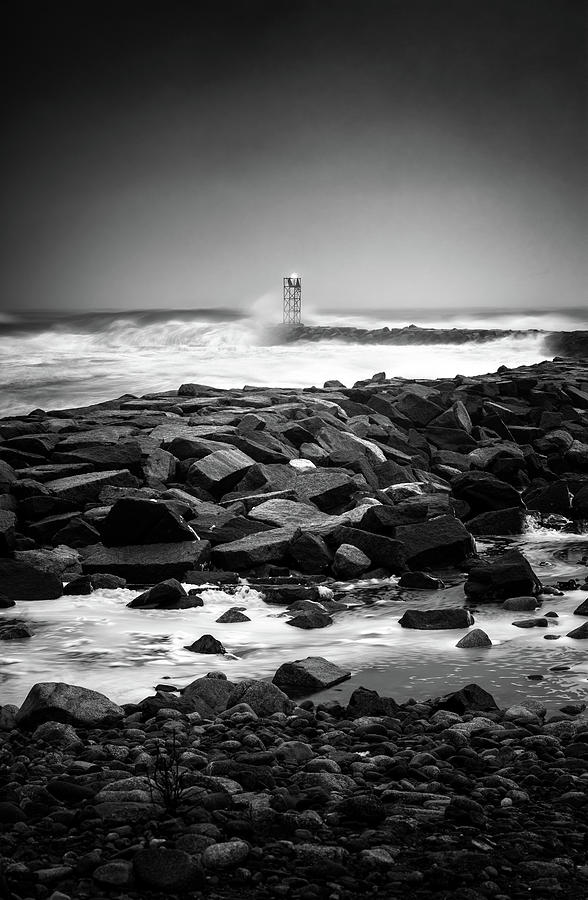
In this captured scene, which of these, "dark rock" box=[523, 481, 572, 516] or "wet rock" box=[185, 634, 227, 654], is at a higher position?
"wet rock" box=[185, 634, 227, 654]

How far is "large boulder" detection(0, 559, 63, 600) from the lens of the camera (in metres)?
6.76

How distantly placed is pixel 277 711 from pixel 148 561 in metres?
3.37

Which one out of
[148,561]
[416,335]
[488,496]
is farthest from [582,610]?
[416,335]

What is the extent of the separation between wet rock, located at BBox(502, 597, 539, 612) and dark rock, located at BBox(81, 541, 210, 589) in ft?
8.37

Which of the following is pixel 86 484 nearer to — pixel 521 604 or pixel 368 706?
pixel 521 604

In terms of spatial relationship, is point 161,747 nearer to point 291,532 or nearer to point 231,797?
point 231,797

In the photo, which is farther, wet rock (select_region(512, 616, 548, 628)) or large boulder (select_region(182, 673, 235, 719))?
wet rock (select_region(512, 616, 548, 628))

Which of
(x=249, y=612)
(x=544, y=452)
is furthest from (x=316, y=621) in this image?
(x=544, y=452)

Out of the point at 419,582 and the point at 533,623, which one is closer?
the point at 533,623

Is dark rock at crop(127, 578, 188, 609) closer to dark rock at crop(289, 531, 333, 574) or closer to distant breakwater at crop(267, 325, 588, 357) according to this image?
dark rock at crop(289, 531, 333, 574)

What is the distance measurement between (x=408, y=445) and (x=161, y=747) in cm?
959

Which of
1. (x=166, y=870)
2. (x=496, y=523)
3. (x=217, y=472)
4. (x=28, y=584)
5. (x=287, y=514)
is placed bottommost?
(x=496, y=523)

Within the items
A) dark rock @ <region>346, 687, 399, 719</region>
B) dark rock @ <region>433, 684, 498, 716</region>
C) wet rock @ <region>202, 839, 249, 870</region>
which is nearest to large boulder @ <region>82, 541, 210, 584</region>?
dark rock @ <region>346, 687, 399, 719</region>

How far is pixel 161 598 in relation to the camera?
21.8 feet
